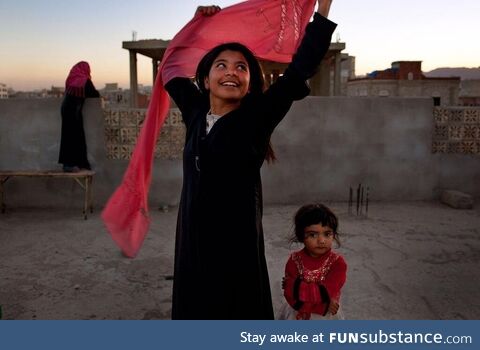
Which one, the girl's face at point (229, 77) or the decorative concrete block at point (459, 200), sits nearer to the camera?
the girl's face at point (229, 77)

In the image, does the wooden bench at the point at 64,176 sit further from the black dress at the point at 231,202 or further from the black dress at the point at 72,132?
the black dress at the point at 231,202

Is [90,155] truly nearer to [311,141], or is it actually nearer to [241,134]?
[311,141]

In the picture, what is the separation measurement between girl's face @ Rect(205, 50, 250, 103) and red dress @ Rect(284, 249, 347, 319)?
0.91 metres

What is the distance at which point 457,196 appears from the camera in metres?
A: 6.39

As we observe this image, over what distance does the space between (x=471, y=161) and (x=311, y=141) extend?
8.20 ft

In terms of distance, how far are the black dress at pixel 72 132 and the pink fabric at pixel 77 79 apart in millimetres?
72

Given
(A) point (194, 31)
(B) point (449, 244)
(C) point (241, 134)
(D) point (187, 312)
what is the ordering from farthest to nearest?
(B) point (449, 244) → (A) point (194, 31) → (D) point (187, 312) → (C) point (241, 134)

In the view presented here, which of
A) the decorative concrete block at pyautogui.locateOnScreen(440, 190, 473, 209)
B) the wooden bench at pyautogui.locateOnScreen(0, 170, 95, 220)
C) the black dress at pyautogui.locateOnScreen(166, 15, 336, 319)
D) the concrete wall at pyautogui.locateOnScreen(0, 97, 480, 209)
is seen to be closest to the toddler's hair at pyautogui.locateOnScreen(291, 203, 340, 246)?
the black dress at pyautogui.locateOnScreen(166, 15, 336, 319)

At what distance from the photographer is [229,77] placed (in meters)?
1.77

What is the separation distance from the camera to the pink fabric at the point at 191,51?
85.4 inches

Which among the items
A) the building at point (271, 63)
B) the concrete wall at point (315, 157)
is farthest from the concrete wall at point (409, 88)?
the concrete wall at point (315, 157)

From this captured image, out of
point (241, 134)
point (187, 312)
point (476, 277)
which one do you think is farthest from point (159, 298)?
point (476, 277)

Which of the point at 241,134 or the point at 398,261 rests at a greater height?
the point at 241,134

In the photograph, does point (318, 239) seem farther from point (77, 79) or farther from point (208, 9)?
point (77, 79)
